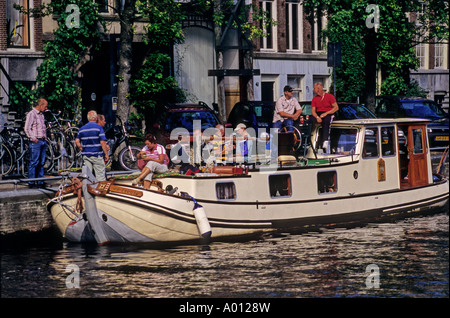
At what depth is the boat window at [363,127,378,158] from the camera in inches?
860

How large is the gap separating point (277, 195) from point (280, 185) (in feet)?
0.75

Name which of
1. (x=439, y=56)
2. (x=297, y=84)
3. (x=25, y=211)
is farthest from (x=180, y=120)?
(x=439, y=56)

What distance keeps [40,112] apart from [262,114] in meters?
8.71

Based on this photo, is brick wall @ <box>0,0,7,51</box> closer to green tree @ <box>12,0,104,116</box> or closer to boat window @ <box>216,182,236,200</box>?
green tree @ <box>12,0,104,116</box>

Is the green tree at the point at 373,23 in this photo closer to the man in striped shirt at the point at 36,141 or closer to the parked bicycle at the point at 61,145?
the parked bicycle at the point at 61,145

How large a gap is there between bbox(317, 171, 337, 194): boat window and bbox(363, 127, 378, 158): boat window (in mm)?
1075

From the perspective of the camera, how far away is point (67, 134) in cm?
2417

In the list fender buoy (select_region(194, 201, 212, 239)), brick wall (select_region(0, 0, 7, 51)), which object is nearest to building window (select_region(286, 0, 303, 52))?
brick wall (select_region(0, 0, 7, 51))

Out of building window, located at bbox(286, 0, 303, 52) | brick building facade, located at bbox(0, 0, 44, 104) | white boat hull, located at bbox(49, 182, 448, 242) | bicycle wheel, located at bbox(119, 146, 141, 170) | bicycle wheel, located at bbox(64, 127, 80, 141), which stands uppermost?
building window, located at bbox(286, 0, 303, 52)

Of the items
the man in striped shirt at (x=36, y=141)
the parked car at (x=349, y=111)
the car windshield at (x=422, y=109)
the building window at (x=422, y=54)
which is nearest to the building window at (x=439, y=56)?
the building window at (x=422, y=54)

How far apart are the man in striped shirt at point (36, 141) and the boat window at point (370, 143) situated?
7.38 meters

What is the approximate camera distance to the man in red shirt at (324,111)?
22.1 metres
